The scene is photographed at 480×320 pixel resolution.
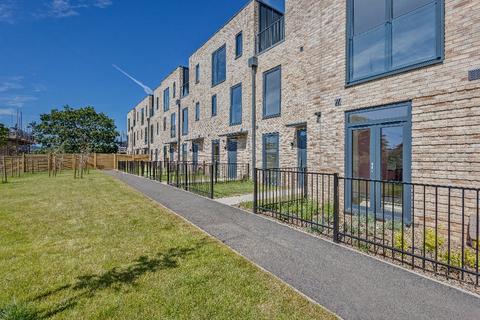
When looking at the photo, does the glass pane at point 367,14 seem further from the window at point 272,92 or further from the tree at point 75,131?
the tree at point 75,131

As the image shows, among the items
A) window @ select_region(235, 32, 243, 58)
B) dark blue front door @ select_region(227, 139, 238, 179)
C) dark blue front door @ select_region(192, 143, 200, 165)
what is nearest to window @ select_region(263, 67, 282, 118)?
window @ select_region(235, 32, 243, 58)

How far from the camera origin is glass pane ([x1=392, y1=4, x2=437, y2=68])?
539 cm

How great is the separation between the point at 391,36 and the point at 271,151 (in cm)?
776

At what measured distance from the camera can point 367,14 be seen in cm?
665

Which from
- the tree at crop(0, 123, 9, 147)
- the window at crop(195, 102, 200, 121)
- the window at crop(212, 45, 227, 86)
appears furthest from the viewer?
the tree at crop(0, 123, 9, 147)

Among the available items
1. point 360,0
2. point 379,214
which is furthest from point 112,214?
point 360,0

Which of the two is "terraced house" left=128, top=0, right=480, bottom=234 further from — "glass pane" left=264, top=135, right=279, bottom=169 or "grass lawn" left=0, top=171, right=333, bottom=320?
"grass lawn" left=0, top=171, right=333, bottom=320

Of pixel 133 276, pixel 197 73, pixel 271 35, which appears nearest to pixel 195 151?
pixel 197 73

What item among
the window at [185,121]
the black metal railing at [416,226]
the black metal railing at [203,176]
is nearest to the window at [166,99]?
the window at [185,121]

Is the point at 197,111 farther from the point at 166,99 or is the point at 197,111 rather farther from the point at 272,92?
the point at 272,92

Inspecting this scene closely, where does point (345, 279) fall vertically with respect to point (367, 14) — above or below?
below

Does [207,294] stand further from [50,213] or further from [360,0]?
[360,0]

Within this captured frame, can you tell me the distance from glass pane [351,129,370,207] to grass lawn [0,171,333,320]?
408cm

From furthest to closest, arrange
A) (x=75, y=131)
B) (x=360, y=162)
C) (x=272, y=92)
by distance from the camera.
→ (x=75, y=131) → (x=272, y=92) → (x=360, y=162)
